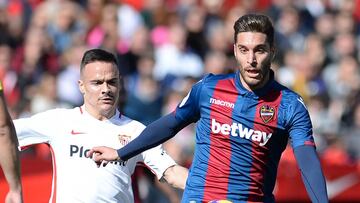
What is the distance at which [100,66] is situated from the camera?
8.58 metres

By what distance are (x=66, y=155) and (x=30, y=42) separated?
7573mm

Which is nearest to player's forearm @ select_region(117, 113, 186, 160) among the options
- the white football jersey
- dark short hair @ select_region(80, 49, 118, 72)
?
the white football jersey

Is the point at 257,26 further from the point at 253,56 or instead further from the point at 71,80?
the point at 71,80

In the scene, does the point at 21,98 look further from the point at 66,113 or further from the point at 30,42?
the point at 66,113

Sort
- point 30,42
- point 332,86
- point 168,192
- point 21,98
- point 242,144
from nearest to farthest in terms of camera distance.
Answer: point 242,144
point 168,192
point 21,98
point 30,42
point 332,86

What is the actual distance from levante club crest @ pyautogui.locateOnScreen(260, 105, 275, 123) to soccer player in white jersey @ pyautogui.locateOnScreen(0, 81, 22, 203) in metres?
1.70

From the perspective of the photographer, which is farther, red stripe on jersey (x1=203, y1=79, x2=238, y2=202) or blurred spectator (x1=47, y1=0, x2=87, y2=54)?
blurred spectator (x1=47, y1=0, x2=87, y2=54)

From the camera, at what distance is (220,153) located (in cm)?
734

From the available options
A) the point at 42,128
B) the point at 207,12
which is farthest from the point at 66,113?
the point at 207,12

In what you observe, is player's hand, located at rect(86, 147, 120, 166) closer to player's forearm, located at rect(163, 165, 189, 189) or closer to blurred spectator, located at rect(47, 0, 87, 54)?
player's forearm, located at rect(163, 165, 189, 189)

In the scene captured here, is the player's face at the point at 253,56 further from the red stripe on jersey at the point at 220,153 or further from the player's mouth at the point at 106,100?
the player's mouth at the point at 106,100

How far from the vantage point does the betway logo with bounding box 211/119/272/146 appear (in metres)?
7.26

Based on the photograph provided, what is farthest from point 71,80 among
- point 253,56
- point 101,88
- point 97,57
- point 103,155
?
point 253,56

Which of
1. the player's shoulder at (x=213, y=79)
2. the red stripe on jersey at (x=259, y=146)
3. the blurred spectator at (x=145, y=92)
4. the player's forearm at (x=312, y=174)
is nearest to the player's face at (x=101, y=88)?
the player's shoulder at (x=213, y=79)
